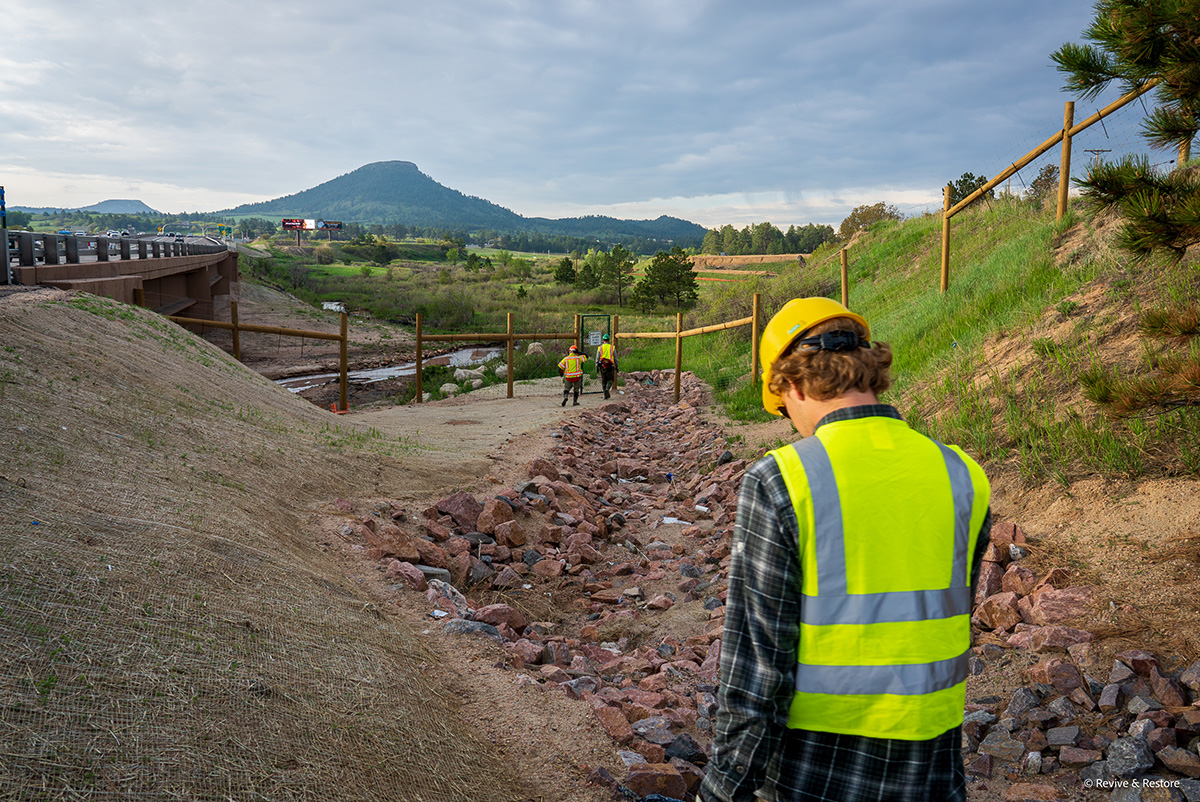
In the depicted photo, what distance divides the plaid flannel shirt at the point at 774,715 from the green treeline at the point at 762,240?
3562 inches

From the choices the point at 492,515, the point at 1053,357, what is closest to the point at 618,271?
the point at 1053,357

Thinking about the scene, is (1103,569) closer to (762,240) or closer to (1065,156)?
(1065,156)

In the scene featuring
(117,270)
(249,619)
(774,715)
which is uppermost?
(117,270)

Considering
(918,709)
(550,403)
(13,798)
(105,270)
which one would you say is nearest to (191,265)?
(105,270)

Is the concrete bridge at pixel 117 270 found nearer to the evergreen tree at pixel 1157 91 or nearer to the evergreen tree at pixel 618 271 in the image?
the evergreen tree at pixel 1157 91

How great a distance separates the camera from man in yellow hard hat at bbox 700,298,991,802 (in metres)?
1.39

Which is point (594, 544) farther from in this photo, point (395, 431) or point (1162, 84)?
point (1162, 84)

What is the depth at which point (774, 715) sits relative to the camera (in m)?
1.44

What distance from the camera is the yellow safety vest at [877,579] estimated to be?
1.38m

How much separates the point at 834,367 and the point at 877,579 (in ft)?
1.50

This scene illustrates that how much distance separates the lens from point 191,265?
925 inches

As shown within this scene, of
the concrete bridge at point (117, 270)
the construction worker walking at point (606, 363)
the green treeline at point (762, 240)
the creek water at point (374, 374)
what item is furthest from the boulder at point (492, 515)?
the green treeline at point (762, 240)

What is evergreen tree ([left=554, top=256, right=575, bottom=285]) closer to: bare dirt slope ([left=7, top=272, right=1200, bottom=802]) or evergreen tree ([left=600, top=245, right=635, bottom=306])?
evergreen tree ([left=600, top=245, right=635, bottom=306])

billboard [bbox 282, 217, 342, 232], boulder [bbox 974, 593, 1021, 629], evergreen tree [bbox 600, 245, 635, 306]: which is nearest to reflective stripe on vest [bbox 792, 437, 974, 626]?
boulder [bbox 974, 593, 1021, 629]
